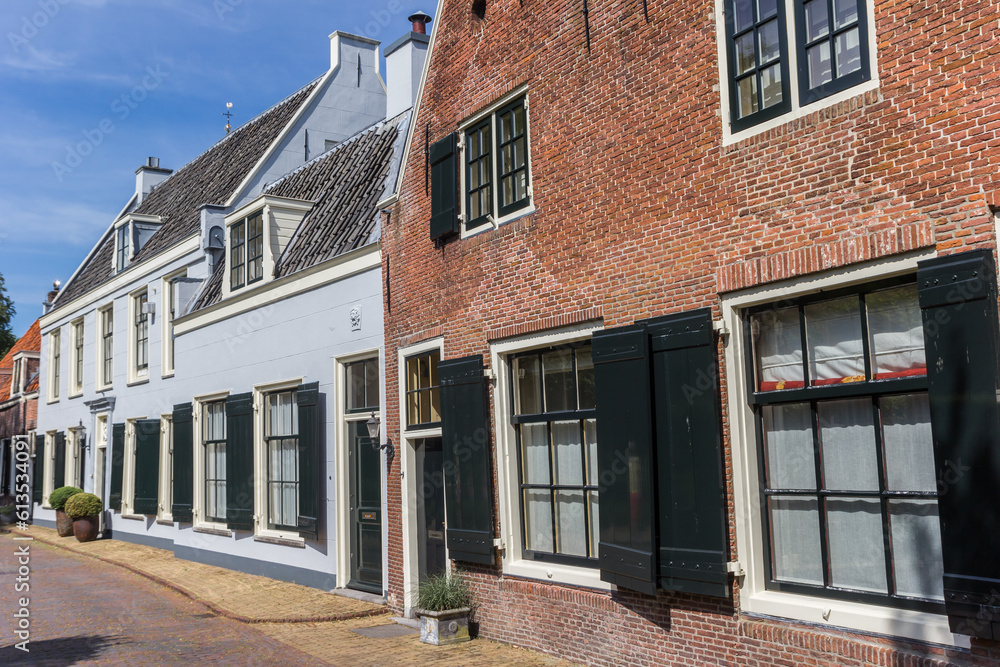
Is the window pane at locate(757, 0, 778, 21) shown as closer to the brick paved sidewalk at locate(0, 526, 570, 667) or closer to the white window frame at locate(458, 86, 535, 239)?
the white window frame at locate(458, 86, 535, 239)

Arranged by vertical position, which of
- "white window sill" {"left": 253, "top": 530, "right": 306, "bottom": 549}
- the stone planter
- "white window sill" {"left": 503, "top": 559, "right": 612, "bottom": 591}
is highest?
"white window sill" {"left": 503, "top": 559, "right": 612, "bottom": 591}

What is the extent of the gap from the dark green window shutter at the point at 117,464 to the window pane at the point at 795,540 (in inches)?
694

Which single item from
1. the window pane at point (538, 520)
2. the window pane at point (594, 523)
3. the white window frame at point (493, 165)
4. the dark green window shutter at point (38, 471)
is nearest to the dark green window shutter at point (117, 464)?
the dark green window shutter at point (38, 471)

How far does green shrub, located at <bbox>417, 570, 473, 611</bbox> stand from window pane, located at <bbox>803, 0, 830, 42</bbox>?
6309mm

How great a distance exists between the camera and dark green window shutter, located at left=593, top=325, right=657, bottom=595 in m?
7.10

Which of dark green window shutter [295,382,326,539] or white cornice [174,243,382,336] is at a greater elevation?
white cornice [174,243,382,336]

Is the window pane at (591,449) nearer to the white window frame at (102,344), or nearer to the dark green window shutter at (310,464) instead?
the dark green window shutter at (310,464)

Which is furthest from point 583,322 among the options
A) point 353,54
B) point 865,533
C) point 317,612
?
point 353,54

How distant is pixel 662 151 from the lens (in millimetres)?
7336

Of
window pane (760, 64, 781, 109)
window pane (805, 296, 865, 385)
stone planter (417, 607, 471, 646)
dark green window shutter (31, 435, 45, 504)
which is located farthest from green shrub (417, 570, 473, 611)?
dark green window shutter (31, 435, 45, 504)

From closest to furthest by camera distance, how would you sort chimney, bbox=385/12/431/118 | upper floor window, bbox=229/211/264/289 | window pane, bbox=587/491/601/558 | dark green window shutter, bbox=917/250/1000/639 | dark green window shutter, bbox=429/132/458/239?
1. dark green window shutter, bbox=917/250/1000/639
2. window pane, bbox=587/491/601/558
3. dark green window shutter, bbox=429/132/458/239
4. chimney, bbox=385/12/431/118
5. upper floor window, bbox=229/211/264/289

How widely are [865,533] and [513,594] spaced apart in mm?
3913

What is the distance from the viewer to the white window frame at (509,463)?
337 inches

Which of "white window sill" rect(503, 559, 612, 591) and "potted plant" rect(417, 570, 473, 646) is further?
"potted plant" rect(417, 570, 473, 646)
